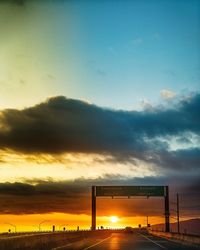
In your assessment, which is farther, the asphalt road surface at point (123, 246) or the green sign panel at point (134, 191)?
the green sign panel at point (134, 191)

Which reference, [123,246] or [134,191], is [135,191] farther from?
[123,246]

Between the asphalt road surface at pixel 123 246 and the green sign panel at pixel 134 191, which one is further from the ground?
the green sign panel at pixel 134 191

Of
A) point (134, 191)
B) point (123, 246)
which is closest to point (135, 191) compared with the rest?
point (134, 191)

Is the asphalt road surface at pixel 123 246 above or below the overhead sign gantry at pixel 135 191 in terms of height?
below

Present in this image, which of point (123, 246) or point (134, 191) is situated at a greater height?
point (134, 191)

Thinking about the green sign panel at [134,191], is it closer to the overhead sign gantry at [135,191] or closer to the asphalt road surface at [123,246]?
the overhead sign gantry at [135,191]

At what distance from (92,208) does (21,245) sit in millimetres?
81074

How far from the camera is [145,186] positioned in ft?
318

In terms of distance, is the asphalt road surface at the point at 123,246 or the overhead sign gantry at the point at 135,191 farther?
the overhead sign gantry at the point at 135,191

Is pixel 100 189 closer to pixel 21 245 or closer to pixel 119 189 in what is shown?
pixel 119 189

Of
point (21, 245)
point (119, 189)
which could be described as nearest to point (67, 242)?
point (21, 245)

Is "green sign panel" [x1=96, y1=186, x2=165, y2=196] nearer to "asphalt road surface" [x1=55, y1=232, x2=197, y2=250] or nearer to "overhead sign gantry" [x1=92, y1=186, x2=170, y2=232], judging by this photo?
"overhead sign gantry" [x1=92, y1=186, x2=170, y2=232]

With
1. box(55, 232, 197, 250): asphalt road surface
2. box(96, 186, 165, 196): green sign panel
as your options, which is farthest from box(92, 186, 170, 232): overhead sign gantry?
box(55, 232, 197, 250): asphalt road surface

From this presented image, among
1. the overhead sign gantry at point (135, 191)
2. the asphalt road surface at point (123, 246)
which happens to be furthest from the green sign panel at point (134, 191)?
the asphalt road surface at point (123, 246)
